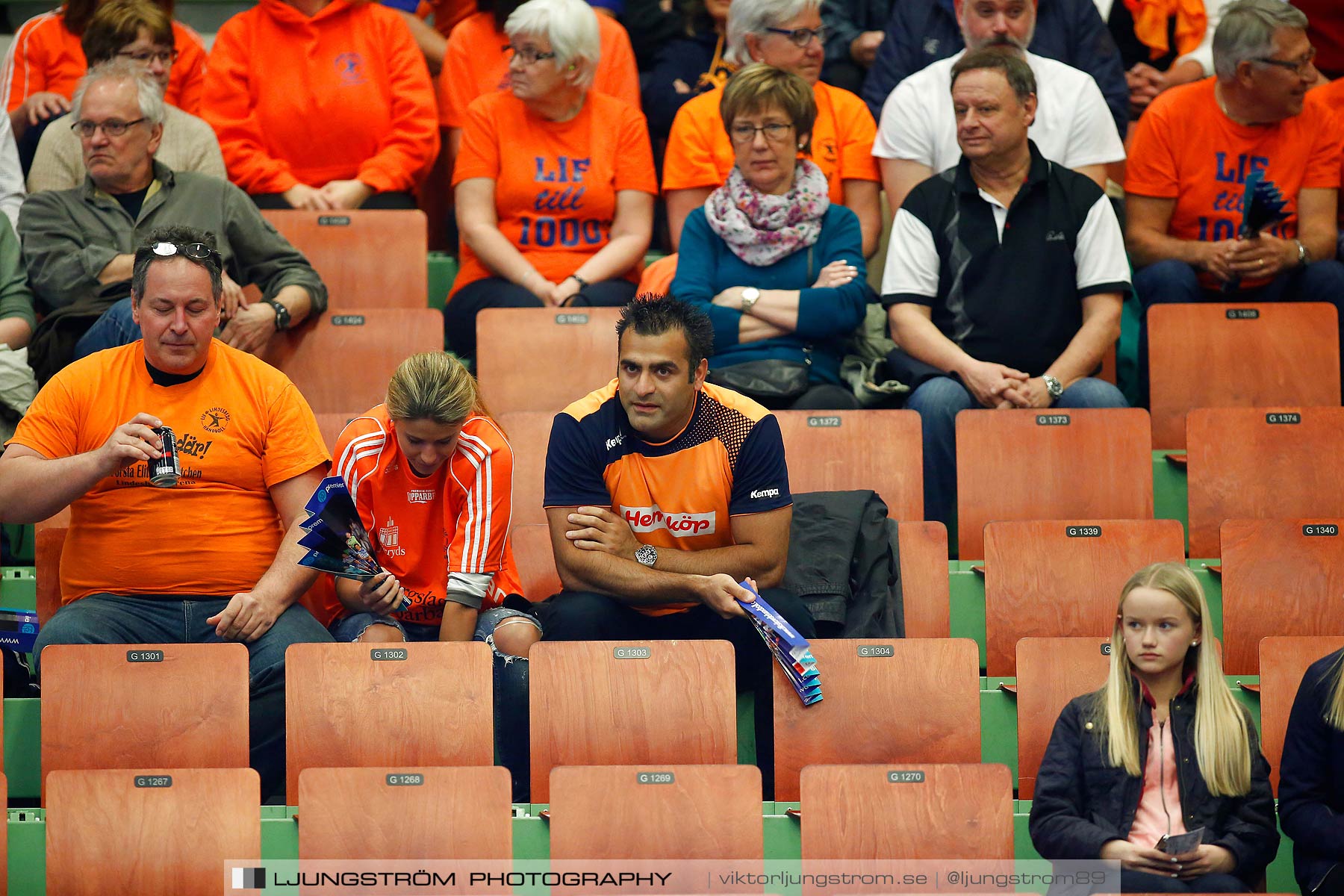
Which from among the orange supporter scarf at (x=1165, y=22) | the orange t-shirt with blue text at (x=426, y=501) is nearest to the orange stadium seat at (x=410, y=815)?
the orange t-shirt with blue text at (x=426, y=501)

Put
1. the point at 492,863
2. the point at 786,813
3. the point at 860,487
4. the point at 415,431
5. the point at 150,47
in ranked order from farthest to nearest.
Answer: the point at 150,47
the point at 860,487
the point at 415,431
the point at 786,813
the point at 492,863

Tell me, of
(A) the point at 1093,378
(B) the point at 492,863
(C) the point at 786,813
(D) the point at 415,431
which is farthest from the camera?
(A) the point at 1093,378

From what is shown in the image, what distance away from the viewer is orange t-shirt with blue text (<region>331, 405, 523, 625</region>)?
3266 mm

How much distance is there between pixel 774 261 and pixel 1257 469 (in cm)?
129

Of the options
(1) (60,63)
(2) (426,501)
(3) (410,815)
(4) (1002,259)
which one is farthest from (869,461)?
(1) (60,63)

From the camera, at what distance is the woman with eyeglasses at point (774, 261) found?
4.07 m

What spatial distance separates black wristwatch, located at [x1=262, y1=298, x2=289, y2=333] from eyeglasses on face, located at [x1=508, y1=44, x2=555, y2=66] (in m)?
1.03

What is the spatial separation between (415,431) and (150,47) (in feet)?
6.63

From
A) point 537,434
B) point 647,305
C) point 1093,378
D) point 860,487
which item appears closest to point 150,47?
point 537,434

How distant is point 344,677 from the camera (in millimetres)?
2920

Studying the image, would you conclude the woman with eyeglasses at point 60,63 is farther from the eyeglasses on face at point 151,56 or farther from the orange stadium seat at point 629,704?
the orange stadium seat at point 629,704

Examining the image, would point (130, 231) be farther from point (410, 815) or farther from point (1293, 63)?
point (1293, 63)

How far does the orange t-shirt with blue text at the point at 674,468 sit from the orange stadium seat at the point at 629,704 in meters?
0.32

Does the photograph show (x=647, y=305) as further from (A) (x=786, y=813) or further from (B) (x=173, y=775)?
(B) (x=173, y=775)
